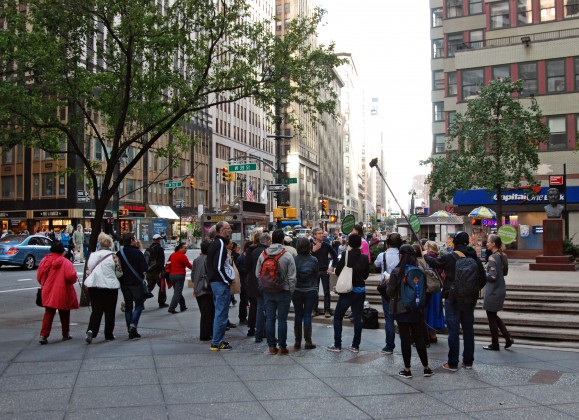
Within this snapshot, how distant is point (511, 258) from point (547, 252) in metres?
9.69

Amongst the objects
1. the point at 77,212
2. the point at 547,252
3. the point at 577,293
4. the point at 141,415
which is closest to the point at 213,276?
the point at 141,415

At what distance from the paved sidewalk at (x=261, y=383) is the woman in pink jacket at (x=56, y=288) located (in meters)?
0.42

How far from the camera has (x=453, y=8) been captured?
5088 centimetres

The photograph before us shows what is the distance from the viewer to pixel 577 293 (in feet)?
41.4

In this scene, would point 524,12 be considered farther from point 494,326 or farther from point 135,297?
point 135,297

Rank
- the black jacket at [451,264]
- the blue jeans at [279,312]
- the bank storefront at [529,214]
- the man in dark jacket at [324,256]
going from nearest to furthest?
the black jacket at [451,264]
the blue jeans at [279,312]
the man in dark jacket at [324,256]
the bank storefront at [529,214]

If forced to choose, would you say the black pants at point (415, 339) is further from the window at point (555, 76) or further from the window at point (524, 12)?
the window at point (524, 12)

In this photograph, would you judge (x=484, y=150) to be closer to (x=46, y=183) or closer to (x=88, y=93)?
(x=88, y=93)

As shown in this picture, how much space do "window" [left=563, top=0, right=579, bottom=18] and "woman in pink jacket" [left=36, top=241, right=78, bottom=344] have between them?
131ft

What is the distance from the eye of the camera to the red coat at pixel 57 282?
10.1 metres

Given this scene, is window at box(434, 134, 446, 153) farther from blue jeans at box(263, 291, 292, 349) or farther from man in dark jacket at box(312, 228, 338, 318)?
blue jeans at box(263, 291, 292, 349)

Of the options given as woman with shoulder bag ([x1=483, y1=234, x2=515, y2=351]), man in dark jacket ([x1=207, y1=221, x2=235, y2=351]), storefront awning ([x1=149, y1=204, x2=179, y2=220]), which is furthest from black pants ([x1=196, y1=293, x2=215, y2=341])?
storefront awning ([x1=149, y1=204, x2=179, y2=220])

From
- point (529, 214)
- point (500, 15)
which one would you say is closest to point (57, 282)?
point (529, 214)

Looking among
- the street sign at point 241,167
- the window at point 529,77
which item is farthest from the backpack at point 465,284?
the window at point 529,77
